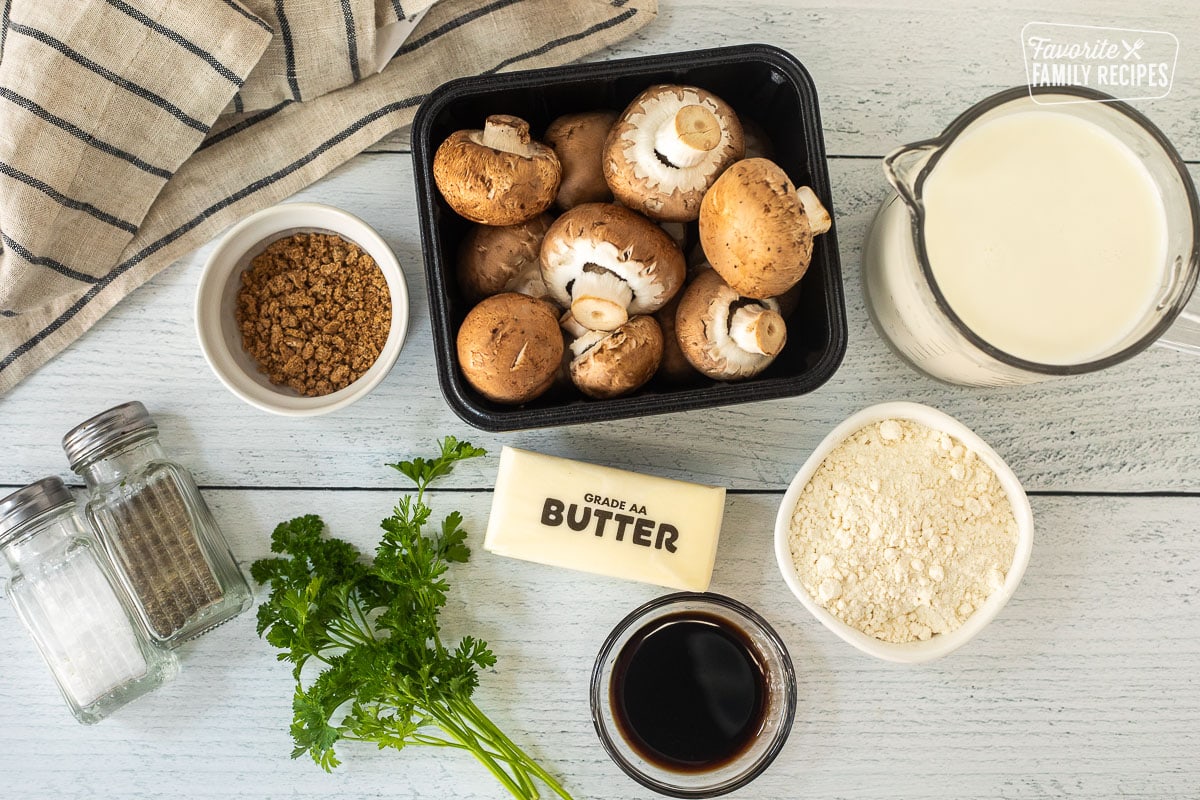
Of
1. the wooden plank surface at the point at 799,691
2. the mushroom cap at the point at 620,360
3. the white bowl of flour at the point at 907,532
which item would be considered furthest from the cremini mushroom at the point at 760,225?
the wooden plank surface at the point at 799,691

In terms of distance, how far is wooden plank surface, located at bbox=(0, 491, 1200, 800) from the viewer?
40.6 inches

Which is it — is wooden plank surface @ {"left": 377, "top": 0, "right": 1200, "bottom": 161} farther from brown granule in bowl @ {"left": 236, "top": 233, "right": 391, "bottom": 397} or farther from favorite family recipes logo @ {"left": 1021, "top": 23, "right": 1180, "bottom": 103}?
brown granule in bowl @ {"left": 236, "top": 233, "right": 391, "bottom": 397}

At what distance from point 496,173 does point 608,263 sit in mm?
140

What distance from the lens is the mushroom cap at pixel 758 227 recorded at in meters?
0.77

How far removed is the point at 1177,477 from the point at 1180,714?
299 millimetres

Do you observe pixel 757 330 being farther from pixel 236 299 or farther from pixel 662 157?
pixel 236 299

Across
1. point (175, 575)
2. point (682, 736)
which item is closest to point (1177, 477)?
point (682, 736)

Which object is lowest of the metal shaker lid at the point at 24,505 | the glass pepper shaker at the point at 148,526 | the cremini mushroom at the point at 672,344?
the glass pepper shaker at the point at 148,526

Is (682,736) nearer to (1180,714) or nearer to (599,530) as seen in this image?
(599,530)

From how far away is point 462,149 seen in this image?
825mm

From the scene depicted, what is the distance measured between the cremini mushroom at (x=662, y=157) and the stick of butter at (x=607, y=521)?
1.01 ft

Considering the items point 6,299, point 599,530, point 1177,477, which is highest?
point 6,299

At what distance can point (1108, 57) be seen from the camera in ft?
3.44

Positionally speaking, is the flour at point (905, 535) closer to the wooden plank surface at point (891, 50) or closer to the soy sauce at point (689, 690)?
the soy sauce at point (689, 690)
